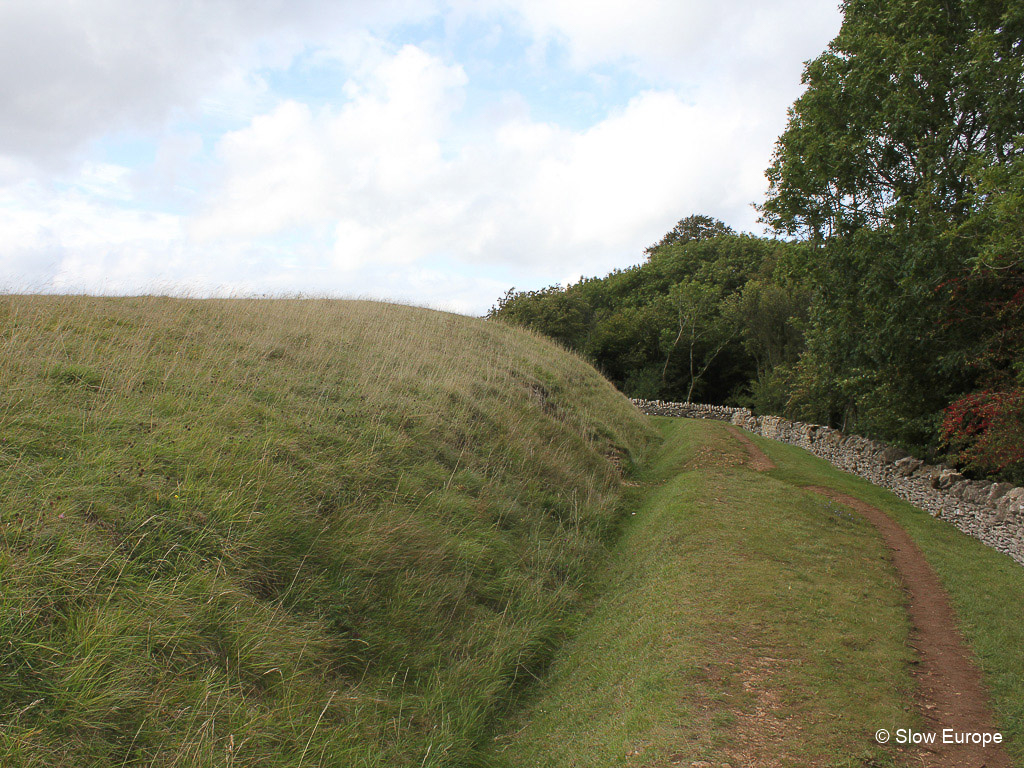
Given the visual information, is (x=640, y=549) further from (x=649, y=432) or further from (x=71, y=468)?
(x=649, y=432)

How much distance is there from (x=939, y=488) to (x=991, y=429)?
7.77 feet

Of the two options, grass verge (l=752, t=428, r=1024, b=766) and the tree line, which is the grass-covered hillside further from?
the tree line

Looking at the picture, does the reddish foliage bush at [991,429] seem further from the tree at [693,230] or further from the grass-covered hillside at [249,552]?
the tree at [693,230]

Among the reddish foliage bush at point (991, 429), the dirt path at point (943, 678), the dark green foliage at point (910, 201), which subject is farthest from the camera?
the dark green foliage at point (910, 201)

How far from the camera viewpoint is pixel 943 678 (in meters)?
5.14

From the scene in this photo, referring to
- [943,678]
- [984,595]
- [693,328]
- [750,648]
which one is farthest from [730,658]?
[693,328]

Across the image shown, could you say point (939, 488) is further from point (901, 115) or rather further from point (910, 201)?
point (901, 115)

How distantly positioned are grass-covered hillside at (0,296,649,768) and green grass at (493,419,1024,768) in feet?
2.27

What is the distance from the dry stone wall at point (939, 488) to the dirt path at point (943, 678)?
94.5 inches

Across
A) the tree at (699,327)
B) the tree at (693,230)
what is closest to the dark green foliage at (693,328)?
the tree at (699,327)

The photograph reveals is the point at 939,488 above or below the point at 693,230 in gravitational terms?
below

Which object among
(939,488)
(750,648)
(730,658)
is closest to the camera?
(730,658)

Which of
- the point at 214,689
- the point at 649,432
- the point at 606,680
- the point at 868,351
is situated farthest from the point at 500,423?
the point at 649,432

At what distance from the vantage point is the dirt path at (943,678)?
4.11m
